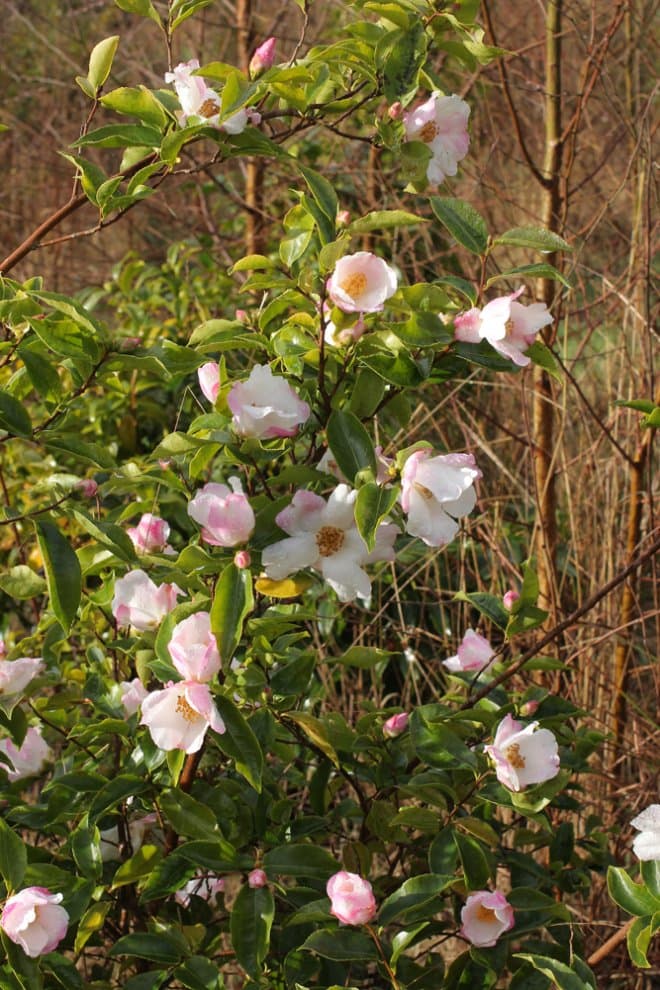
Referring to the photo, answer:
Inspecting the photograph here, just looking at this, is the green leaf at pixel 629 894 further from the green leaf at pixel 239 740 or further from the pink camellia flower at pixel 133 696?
the pink camellia flower at pixel 133 696

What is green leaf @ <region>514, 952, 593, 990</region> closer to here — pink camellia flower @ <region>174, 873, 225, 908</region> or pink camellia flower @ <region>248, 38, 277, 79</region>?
pink camellia flower @ <region>174, 873, 225, 908</region>

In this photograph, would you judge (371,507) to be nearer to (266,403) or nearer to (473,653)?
(266,403)

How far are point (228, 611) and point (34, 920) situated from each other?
1.08 ft

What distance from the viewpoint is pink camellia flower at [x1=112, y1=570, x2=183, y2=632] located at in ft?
3.73

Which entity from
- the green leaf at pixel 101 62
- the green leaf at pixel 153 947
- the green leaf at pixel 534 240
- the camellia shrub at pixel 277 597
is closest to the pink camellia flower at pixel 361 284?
the camellia shrub at pixel 277 597

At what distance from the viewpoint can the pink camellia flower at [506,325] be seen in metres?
1.00

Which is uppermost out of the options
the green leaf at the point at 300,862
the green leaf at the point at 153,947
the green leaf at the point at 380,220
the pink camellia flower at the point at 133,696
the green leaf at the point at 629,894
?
→ the green leaf at the point at 380,220

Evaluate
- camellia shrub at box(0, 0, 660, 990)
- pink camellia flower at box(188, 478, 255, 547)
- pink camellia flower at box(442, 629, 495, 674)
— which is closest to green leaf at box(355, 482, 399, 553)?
camellia shrub at box(0, 0, 660, 990)

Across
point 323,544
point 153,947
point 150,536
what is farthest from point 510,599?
point 153,947

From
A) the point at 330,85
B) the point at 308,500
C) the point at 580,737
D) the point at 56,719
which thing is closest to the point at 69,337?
the point at 308,500

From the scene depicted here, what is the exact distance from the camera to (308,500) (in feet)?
3.26

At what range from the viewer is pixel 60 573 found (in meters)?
1.00

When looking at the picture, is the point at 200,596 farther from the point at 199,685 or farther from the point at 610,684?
the point at 610,684

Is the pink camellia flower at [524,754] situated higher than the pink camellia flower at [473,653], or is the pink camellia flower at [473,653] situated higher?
the pink camellia flower at [524,754]
